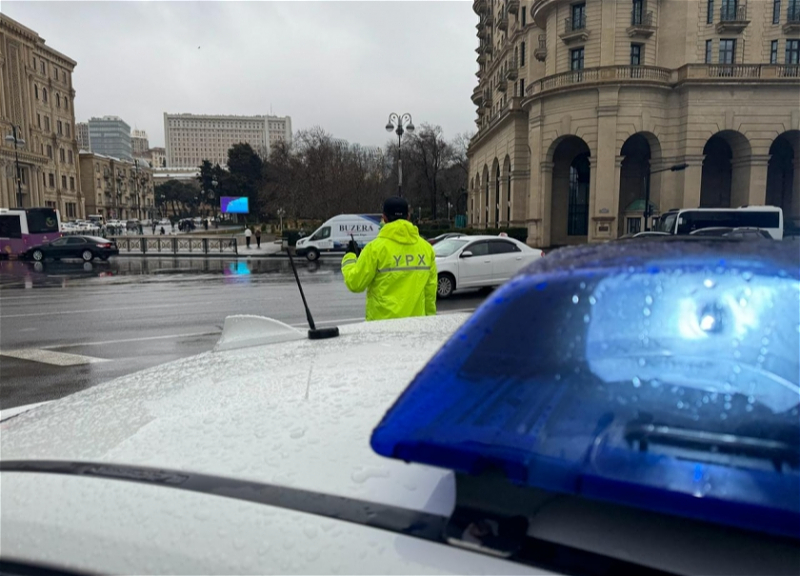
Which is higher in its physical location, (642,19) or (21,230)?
(642,19)

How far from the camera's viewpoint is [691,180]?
1555 inches

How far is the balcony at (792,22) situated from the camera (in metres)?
39.8

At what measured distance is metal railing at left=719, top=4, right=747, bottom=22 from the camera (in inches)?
1558

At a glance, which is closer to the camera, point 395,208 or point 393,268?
point 393,268

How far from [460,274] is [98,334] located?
853 centimetres

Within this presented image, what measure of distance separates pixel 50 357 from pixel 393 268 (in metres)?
6.40

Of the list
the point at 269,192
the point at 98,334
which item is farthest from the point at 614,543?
the point at 269,192

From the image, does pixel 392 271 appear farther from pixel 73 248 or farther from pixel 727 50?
pixel 727 50

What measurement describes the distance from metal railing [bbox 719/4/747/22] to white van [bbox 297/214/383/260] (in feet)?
98.9

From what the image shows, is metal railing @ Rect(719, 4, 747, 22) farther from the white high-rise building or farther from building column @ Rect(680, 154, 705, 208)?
the white high-rise building

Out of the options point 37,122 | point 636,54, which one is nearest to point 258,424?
point 636,54

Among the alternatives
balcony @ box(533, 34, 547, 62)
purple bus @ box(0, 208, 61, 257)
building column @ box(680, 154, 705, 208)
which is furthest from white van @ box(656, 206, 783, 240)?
purple bus @ box(0, 208, 61, 257)

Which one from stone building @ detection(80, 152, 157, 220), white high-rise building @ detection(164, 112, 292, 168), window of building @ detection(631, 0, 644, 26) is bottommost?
stone building @ detection(80, 152, 157, 220)

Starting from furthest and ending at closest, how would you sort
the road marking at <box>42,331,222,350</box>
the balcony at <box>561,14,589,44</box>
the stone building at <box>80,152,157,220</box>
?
the stone building at <box>80,152,157,220</box> → the balcony at <box>561,14,589,44</box> → the road marking at <box>42,331,222,350</box>
